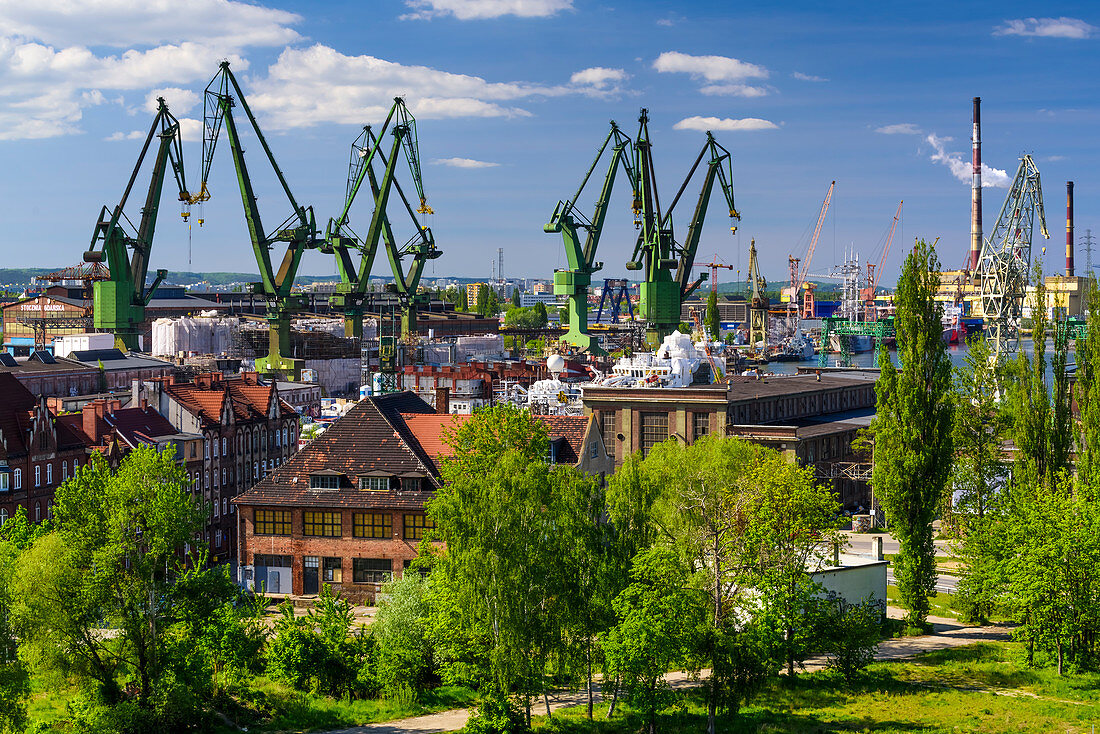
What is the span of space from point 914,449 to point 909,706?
1128 cm

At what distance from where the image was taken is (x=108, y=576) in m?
34.4

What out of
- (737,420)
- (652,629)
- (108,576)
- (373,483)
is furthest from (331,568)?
(737,420)

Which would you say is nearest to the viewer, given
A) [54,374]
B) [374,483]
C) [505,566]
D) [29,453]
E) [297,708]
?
[505,566]

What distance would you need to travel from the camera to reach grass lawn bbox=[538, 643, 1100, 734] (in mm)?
36312

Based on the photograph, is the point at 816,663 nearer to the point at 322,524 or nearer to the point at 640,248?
the point at 322,524

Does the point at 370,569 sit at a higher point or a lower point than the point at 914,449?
lower

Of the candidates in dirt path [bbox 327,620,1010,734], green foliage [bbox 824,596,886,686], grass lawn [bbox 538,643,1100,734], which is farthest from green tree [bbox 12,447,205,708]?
green foliage [bbox 824,596,886,686]

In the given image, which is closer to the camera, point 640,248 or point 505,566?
point 505,566

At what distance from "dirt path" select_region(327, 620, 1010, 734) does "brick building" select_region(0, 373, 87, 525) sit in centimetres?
2561

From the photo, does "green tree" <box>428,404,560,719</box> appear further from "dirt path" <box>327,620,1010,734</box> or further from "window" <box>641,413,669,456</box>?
"window" <box>641,413,669,456</box>

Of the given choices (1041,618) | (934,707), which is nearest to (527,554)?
(934,707)

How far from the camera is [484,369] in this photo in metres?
129

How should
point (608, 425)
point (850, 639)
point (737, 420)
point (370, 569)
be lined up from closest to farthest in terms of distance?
point (850, 639), point (370, 569), point (608, 425), point (737, 420)

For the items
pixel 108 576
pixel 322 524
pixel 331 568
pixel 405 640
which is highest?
pixel 108 576
